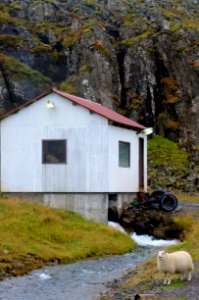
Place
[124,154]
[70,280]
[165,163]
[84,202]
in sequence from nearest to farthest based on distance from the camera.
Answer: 1. [70,280]
2. [84,202]
3. [124,154]
4. [165,163]

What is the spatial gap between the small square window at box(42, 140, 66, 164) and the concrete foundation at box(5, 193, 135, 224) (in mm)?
1833

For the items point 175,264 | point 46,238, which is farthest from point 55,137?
point 175,264

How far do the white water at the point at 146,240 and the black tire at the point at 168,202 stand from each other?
2879 mm

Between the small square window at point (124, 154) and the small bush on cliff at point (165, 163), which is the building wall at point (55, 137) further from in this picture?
the small bush on cliff at point (165, 163)

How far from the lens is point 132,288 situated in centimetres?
1766

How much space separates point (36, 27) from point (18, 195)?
101 feet

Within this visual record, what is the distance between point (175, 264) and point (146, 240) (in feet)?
45.4

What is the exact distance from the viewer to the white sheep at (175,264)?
658 inches

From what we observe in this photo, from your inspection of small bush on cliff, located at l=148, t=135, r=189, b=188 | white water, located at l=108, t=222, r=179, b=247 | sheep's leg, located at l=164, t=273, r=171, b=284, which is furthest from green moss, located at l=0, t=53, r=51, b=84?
sheep's leg, located at l=164, t=273, r=171, b=284

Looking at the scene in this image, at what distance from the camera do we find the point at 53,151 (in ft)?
105

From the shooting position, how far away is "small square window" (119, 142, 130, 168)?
108 feet

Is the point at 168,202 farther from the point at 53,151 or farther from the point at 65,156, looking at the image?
the point at 53,151

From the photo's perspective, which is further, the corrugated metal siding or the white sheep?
the corrugated metal siding

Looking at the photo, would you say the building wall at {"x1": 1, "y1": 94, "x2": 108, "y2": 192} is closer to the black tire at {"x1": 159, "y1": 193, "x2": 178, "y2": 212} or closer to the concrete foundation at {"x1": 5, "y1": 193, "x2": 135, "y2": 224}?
the concrete foundation at {"x1": 5, "y1": 193, "x2": 135, "y2": 224}
